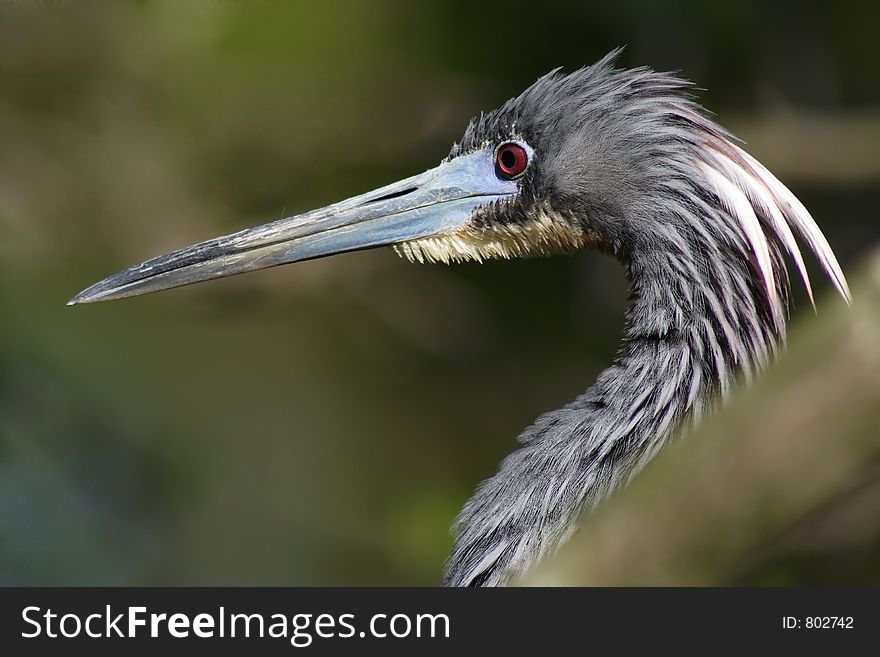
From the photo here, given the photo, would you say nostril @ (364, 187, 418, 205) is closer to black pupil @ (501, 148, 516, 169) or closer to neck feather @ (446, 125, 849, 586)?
black pupil @ (501, 148, 516, 169)

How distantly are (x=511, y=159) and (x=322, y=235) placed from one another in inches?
14.7

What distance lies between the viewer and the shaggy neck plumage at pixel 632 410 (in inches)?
60.0

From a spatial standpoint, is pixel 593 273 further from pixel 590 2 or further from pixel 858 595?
pixel 858 595

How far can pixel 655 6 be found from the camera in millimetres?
3314

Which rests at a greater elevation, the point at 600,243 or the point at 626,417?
the point at 600,243

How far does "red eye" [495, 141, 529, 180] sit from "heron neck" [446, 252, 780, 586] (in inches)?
12.1

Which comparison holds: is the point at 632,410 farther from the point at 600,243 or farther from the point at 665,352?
the point at 600,243

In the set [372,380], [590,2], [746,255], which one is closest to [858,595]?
[746,255]

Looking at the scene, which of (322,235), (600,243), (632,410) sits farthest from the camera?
(322,235)

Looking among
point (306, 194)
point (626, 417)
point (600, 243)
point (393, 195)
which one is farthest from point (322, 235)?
point (306, 194)

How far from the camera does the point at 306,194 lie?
3.90 m

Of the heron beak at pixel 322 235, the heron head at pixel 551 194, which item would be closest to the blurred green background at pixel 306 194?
the heron beak at pixel 322 235

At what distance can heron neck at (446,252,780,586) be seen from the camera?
5.00 feet

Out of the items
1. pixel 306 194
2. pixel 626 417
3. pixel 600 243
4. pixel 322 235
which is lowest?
pixel 626 417
